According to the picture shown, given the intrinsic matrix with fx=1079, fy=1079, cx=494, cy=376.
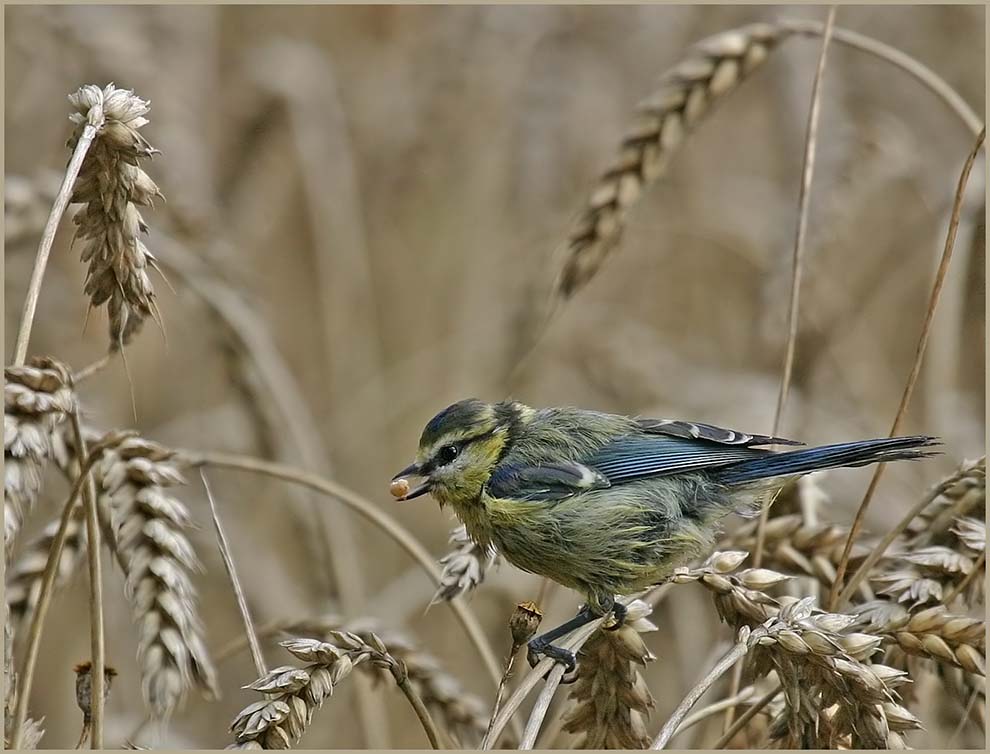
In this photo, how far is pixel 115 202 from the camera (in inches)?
89.5

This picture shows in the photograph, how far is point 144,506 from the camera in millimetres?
2234

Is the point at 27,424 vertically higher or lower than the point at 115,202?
lower

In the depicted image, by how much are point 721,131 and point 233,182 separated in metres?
2.91

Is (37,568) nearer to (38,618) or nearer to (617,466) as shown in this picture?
(38,618)

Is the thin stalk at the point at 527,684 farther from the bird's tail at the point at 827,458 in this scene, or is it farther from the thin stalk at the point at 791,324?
the bird's tail at the point at 827,458

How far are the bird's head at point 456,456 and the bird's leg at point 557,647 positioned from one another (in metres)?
0.44

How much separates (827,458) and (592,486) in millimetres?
674

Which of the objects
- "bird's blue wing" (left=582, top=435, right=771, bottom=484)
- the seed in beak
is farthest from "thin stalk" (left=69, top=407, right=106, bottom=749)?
"bird's blue wing" (left=582, top=435, right=771, bottom=484)

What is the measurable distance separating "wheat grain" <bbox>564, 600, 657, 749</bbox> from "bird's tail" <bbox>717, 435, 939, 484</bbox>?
2.21 feet

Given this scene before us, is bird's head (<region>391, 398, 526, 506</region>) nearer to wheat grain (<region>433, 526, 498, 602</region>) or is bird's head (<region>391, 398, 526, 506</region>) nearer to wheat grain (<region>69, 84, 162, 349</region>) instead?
wheat grain (<region>433, 526, 498, 602</region>)

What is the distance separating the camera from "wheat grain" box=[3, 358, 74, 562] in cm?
199

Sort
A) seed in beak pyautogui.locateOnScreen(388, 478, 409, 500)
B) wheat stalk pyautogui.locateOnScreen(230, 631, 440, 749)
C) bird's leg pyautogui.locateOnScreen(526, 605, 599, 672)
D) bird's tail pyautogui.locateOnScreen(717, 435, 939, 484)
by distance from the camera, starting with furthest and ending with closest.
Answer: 1. seed in beak pyautogui.locateOnScreen(388, 478, 409, 500)
2. bird's tail pyautogui.locateOnScreen(717, 435, 939, 484)
3. bird's leg pyautogui.locateOnScreen(526, 605, 599, 672)
4. wheat stalk pyautogui.locateOnScreen(230, 631, 440, 749)

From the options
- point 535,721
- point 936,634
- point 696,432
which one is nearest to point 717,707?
point 936,634

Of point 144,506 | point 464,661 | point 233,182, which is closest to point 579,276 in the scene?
point 144,506
